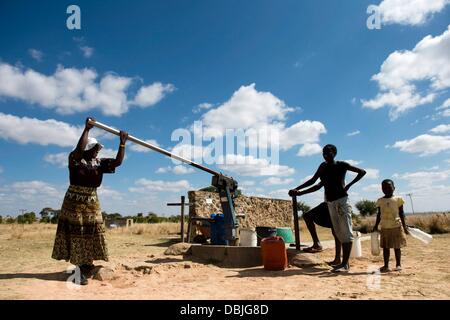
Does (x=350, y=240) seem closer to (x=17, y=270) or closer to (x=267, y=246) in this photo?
(x=267, y=246)

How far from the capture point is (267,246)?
591 cm

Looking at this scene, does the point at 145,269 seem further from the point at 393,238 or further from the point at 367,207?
the point at 367,207

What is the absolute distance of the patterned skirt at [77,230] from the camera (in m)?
4.95

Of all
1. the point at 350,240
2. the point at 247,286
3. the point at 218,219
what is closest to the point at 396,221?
the point at 350,240

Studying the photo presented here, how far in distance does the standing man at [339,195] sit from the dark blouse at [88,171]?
3449 millimetres

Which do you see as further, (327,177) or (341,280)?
(327,177)

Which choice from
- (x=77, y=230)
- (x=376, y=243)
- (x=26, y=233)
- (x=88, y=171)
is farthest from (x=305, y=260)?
(x=26, y=233)

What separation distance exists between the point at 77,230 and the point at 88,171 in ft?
2.81

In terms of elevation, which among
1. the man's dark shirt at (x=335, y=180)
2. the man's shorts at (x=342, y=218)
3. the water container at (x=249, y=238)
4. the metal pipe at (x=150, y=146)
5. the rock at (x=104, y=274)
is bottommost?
the rock at (x=104, y=274)

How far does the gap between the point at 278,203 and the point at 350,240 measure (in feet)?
42.7

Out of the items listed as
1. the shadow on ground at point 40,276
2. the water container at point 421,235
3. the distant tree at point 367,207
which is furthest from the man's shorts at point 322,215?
the distant tree at point 367,207

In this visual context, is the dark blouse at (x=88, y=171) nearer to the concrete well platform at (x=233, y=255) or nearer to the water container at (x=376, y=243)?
the concrete well platform at (x=233, y=255)

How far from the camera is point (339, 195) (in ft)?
18.5
